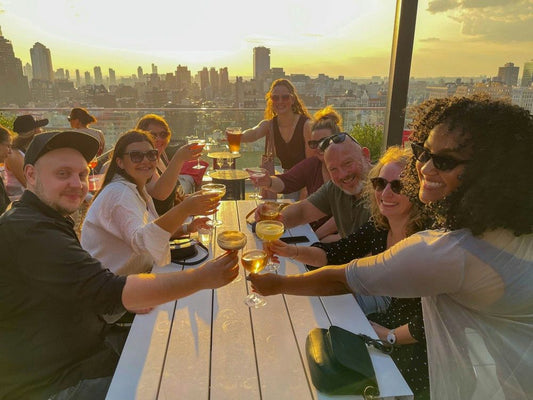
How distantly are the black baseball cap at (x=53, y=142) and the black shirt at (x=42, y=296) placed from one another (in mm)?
165

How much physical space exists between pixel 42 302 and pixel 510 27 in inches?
235

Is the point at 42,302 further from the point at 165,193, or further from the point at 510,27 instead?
the point at 510,27

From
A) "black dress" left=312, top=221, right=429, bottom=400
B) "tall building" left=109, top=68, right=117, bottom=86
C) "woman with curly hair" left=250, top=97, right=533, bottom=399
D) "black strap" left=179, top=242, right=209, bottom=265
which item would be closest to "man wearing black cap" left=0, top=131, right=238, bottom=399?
"black strap" left=179, top=242, right=209, bottom=265

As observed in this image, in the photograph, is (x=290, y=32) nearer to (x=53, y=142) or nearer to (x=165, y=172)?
(x=165, y=172)

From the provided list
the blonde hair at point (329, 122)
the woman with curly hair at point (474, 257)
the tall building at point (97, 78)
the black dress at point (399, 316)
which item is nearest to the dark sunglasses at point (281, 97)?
the blonde hair at point (329, 122)

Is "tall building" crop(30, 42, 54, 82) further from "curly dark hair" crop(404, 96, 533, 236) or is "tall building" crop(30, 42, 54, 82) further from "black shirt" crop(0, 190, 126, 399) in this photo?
"curly dark hair" crop(404, 96, 533, 236)

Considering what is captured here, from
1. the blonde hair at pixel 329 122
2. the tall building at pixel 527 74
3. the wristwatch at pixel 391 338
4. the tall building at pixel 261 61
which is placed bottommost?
the wristwatch at pixel 391 338

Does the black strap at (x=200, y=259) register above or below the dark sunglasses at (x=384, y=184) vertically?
below

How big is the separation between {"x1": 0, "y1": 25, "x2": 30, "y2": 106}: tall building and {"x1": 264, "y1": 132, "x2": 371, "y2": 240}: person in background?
23.4 ft

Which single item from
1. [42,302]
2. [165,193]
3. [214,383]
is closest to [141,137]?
[165,193]

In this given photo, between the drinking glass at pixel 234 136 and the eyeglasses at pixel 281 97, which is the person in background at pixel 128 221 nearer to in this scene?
the drinking glass at pixel 234 136

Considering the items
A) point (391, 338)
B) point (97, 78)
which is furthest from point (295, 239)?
point (97, 78)

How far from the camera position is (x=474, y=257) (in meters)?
1.10

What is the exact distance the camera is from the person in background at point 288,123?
434 centimetres
